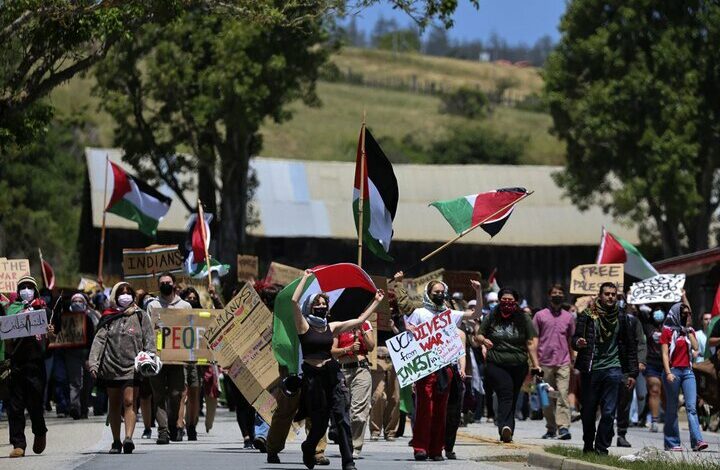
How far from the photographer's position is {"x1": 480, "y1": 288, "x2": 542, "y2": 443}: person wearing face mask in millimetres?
19266

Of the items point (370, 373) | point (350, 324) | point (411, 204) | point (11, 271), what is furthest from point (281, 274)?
point (411, 204)

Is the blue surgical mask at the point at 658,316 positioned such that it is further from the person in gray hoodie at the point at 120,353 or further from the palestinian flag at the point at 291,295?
the person in gray hoodie at the point at 120,353

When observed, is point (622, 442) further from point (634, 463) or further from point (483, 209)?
point (634, 463)

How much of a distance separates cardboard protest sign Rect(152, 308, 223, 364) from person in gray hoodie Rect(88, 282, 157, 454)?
159 centimetres

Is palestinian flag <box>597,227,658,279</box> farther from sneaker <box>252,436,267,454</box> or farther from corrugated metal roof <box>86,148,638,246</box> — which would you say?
corrugated metal roof <box>86,148,638,246</box>

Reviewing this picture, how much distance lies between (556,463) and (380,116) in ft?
376

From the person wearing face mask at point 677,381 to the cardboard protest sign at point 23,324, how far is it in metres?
6.97

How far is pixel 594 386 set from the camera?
1691cm

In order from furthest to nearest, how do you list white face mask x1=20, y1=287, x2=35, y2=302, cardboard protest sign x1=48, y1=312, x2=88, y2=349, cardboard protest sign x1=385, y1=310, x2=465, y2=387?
cardboard protest sign x1=48, y1=312, x2=88, y2=349 → white face mask x1=20, y1=287, x2=35, y2=302 → cardboard protest sign x1=385, y1=310, x2=465, y2=387

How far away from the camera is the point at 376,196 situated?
754 inches

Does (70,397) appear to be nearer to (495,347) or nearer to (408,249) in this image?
(495,347)

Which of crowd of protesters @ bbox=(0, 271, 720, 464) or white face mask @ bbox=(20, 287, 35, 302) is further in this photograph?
white face mask @ bbox=(20, 287, 35, 302)

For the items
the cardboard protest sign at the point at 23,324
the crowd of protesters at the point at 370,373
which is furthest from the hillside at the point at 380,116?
the cardboard protest sign at the point at 23,324

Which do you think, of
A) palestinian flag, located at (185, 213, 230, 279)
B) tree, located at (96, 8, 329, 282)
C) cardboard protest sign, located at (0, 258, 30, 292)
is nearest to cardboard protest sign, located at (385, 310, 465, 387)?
cardboard protest sign, located at (0, 258, 30, 292)
